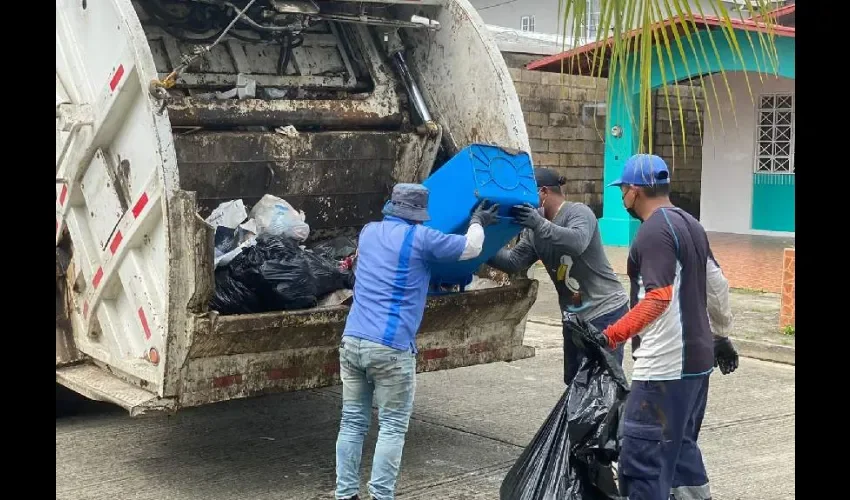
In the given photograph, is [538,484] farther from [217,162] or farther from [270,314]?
[217,162]

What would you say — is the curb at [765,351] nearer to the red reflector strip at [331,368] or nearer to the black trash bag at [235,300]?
the red reflector strip at [331,368]

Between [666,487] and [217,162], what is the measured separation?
267 cm

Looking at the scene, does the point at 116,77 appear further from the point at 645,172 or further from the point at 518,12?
the point at 518,12

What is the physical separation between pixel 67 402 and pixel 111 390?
150 cm

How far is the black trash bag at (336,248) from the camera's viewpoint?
5.20 m

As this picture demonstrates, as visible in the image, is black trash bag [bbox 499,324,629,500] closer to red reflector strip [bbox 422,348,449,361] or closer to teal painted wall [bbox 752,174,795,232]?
red reflector strip [bbox 422,348,449,361]

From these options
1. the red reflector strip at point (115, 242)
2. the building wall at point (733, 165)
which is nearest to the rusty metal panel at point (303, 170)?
the red reflector strip at point (115, 242)

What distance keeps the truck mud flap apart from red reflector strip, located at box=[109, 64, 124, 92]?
49.2 inches

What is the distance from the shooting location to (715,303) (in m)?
4.00

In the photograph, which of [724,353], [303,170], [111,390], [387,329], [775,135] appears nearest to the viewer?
[387,329]

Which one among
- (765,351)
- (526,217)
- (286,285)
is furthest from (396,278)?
(765,351)

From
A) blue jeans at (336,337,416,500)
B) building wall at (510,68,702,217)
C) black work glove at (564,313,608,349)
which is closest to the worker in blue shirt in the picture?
blue jeans at (336,337,416,500)

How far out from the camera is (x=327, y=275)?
464 cm

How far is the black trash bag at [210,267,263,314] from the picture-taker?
14.5 ft
